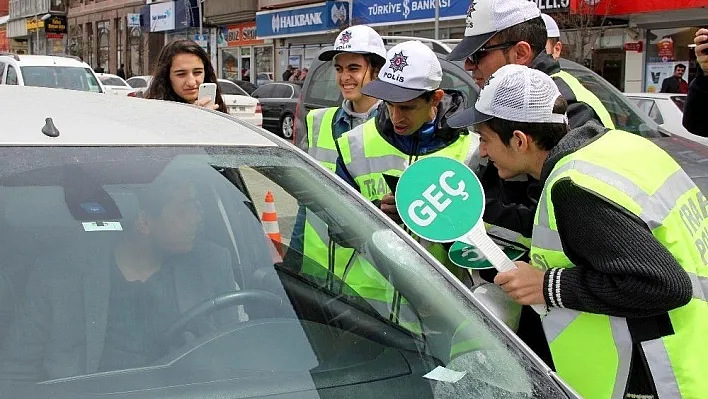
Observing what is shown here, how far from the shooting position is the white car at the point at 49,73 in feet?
43.9

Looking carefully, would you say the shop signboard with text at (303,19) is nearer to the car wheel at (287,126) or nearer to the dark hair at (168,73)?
the car wheel at (287,126)

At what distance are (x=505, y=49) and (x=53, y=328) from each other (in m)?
1.87

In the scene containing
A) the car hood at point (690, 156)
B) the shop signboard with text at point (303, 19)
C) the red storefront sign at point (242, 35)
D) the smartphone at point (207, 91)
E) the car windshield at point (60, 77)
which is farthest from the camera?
the red storefront sign at point (242, 35)

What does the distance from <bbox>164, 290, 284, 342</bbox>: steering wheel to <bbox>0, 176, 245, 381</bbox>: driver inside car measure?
14 mm

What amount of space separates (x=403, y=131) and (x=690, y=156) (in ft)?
→ 13.1

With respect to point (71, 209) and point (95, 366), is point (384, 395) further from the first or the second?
point (71, 209)

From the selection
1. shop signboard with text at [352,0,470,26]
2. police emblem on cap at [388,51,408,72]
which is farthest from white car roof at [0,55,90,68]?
police emblem on cap at [388,51,408,72]

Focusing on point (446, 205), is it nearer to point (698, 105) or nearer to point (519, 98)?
point (519, 98)

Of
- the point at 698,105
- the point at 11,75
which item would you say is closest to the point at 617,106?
the point at 698,105

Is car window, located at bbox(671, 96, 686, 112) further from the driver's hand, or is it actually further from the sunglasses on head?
the driver's hand

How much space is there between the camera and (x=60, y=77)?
44.9ft

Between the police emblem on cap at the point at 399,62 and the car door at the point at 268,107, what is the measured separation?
16367 mm

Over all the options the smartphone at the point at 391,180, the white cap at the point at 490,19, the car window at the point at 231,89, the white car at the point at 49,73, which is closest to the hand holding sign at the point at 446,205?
the smartphone at the point at 391,180

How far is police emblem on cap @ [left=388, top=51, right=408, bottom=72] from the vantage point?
3.01 metres
